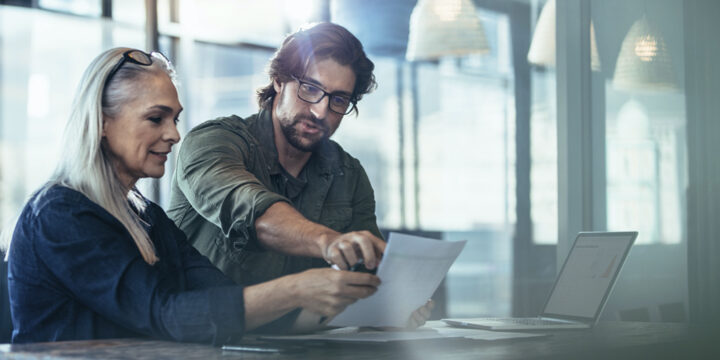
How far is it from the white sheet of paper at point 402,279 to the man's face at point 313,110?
77 cm

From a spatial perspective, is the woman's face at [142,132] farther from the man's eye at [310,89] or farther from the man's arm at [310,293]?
the man's eye at [310,89]

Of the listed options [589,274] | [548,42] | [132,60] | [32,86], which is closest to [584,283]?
[589,274]

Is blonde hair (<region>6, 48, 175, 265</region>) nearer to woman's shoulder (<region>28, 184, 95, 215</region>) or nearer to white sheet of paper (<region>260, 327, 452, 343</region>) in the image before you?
woman's shoulder (<region>28, 184, 95, 215</region>)

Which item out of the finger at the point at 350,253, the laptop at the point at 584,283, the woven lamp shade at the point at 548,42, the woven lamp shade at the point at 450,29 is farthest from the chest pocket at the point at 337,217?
the woven lamp shade at the point at 450,29

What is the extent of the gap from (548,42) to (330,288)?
2412 millimetres

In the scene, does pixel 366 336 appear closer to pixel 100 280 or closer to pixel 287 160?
pixel 100 280

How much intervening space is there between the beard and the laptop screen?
723 millimetres

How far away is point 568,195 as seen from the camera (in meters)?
2.84

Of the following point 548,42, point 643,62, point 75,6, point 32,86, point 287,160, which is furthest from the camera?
Result: point 75,6

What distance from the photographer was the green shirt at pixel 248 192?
65.4 inches

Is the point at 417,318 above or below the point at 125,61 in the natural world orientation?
below

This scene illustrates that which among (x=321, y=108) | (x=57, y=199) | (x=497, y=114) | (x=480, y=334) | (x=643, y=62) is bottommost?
(x=480, y=334)

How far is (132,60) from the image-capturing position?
153 centimetres

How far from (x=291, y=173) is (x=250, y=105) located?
3.86 m
